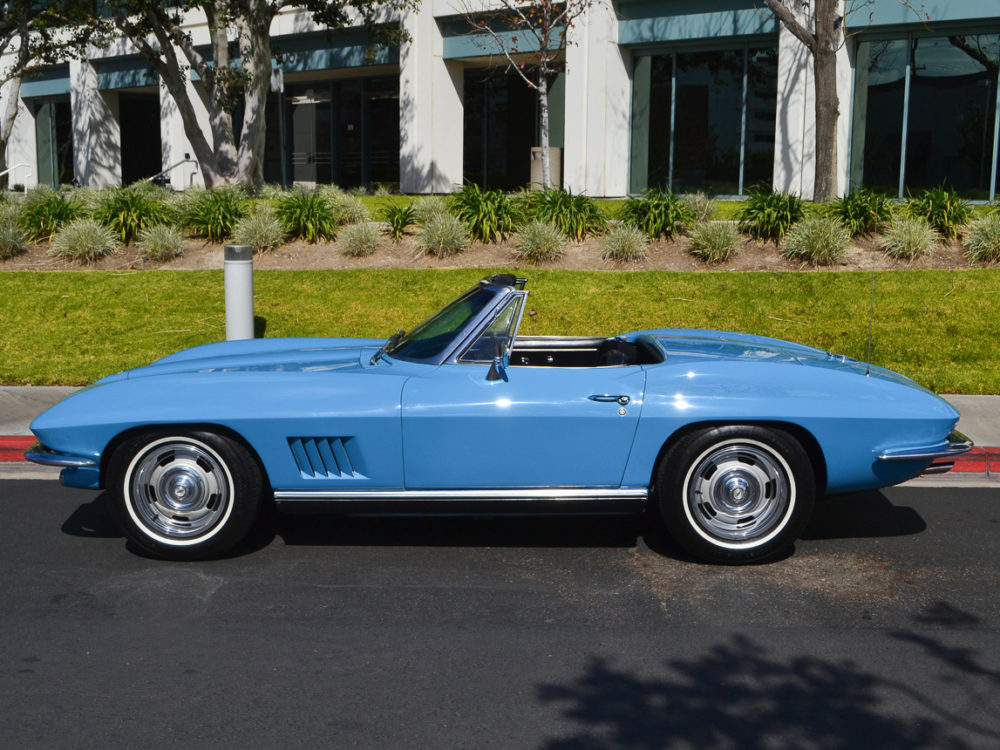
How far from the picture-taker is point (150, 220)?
15.1 meters

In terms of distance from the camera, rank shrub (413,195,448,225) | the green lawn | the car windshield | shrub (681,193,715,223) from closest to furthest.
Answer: the car windshield < the green lawn < shrub (681,193,715,223) < shrub (413,195,448,225)

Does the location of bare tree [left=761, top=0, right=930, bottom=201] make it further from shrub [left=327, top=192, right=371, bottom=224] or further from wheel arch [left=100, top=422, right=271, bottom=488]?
wheel arch [left=100, top=422, right=271, bottom=488]

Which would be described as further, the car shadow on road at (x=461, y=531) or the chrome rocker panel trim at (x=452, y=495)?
the car shadow on road at (x=461, y=531)

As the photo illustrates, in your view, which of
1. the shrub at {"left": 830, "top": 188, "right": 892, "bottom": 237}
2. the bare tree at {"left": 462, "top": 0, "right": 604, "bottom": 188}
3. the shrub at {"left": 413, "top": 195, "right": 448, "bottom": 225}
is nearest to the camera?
the shrub at {"left": 830, "top": 188, "right": 892, "bottom": 237}

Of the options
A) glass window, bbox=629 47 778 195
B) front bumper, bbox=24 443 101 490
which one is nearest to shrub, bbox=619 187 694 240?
glass window, bbox=629 47 778 195

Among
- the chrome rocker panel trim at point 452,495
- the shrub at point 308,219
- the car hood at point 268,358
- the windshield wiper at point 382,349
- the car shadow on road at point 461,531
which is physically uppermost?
the shrub at point 308,219

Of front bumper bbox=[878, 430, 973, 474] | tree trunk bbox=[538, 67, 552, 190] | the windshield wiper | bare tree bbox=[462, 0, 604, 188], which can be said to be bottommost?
front bumper bbox=[878, 430, 973, 474]

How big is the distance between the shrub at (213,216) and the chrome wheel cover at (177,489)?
10173 mm

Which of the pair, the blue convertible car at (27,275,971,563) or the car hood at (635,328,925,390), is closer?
the blue convertible car at (27,275,971,563)

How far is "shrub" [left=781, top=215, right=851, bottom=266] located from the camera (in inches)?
496

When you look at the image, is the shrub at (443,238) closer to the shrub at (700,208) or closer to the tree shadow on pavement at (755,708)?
the shrub at (700,208)

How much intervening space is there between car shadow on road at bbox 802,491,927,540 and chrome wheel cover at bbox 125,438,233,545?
3096 millimetres

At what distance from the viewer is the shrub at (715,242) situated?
12.9 m

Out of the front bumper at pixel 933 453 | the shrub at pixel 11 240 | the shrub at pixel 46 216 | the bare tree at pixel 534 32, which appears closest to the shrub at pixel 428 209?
the shrub at pixel 46 216
